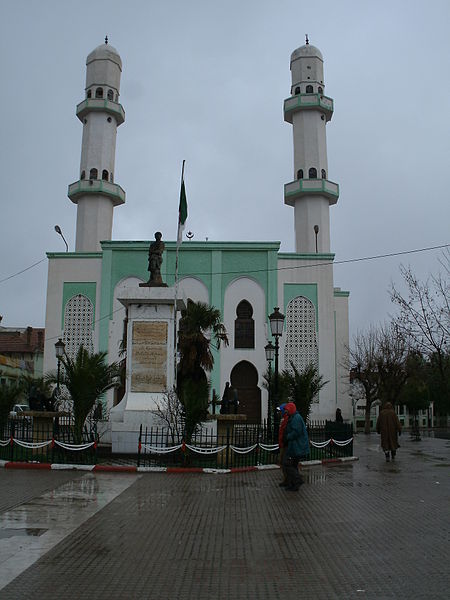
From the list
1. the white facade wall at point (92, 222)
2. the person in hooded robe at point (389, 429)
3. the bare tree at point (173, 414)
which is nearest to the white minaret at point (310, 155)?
the white facade wall at point (92, 222)

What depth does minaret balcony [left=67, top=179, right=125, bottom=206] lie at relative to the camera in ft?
128

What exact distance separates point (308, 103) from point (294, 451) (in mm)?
33162

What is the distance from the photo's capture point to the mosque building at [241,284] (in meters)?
35.9

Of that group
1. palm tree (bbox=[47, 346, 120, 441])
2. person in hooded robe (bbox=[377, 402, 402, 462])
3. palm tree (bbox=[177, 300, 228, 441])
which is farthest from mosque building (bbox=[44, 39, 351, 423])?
palm tree (bbox=[47, 346, 120, 441])

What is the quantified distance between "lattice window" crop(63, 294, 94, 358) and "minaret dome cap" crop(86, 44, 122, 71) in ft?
55.1

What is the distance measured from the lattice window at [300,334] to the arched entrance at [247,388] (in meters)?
2.10

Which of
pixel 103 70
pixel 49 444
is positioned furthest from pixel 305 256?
pixel 49 444

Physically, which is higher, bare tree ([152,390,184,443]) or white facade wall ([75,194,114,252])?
white facade wall ([75,194,114,252])

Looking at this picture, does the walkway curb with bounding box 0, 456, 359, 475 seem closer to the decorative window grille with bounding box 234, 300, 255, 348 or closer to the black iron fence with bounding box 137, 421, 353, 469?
the black iron fence with bounding box 137, 421, 353, 469

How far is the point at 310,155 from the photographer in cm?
3978

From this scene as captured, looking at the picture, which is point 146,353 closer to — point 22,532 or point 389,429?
point 389,429

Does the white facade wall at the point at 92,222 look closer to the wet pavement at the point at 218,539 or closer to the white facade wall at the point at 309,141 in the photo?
the white facade wall at the point at 309,141

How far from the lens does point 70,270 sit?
37.5 meters

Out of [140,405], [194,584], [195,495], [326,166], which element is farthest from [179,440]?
[326,166]
